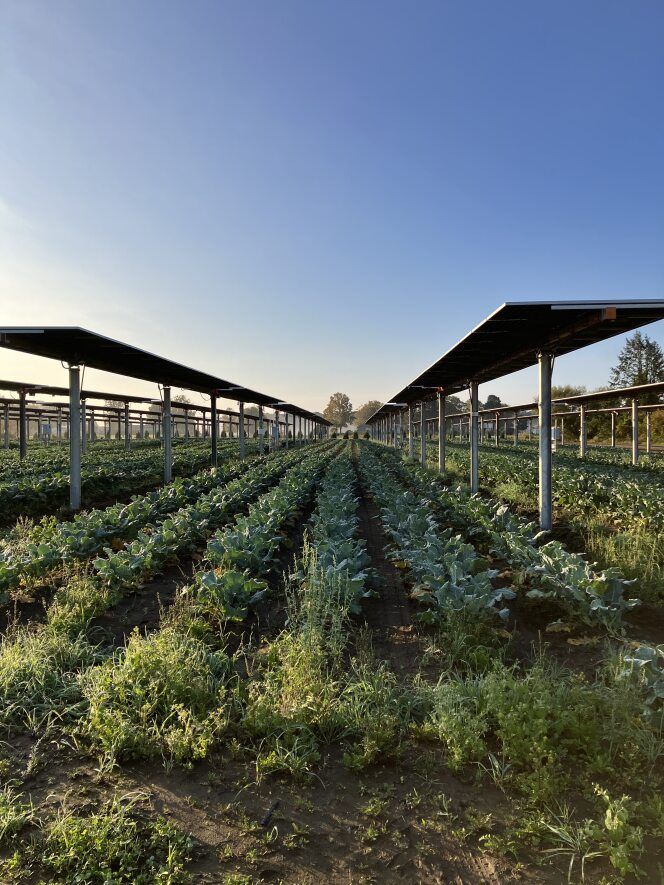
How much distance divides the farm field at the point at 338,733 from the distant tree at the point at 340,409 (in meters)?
136

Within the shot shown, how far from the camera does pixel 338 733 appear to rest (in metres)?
3.41

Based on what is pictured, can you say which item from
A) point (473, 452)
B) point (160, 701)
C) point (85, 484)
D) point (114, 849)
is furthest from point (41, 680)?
point (473, 452)

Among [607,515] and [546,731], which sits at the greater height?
[607,515]

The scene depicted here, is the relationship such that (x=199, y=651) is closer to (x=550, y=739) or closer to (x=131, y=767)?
(x=131, y=767)

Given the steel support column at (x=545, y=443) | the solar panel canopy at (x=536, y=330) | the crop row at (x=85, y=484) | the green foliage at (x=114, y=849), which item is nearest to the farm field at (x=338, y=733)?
the green foliage at (x=114, y=849)

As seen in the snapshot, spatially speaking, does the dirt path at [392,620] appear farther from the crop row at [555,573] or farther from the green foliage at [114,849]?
the green foliage at [114,849]

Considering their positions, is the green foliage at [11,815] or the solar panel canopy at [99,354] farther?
the solar panel canopy at [99,354]

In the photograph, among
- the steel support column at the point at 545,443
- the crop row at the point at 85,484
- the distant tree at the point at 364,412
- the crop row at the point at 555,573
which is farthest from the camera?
the distant tree at the point at 364,412

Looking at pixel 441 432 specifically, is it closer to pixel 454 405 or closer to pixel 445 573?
pixel 445 573

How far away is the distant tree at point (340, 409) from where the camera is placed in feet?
472

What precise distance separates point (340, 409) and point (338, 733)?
146 meters

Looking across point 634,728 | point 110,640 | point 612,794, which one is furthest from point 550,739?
point 110,640

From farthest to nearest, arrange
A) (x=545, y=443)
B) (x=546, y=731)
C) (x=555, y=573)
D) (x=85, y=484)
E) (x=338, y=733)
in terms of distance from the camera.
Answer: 1. (x=85, y=484)
2. (x=545, y=443)
3. (x=555, y=573)
4. (x=338, y=733)
5. (x=546, y=731)

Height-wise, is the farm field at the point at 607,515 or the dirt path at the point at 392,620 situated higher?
the farm field at the point at 607,515
